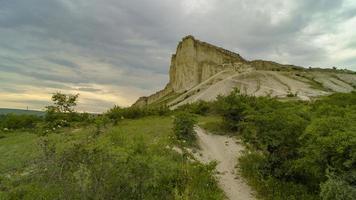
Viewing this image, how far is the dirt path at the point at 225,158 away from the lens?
12.3m

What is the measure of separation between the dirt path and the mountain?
20305 mm

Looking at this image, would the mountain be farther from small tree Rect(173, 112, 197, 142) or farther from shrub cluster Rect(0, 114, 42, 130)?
small tree Rect(173, 112, 197, 142)

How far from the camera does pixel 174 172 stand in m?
9.88

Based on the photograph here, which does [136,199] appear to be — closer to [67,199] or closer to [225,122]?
[67,199]

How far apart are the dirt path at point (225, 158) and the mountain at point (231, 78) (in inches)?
799

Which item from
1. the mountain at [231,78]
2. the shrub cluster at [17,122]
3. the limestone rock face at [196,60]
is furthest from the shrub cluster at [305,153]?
the limestone rock face at [196,60]

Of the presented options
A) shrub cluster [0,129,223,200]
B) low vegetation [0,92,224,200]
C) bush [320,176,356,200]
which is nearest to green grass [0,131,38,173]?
low vegetation [0,92,224,200]

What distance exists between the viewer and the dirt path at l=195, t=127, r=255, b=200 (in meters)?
12.3

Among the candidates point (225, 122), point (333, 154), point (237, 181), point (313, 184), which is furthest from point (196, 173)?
point (225, 122)

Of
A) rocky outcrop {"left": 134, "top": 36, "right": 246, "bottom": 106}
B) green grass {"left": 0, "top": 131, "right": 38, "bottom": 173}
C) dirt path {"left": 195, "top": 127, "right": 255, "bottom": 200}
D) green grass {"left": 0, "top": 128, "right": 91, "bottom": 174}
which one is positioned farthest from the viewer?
rocky outcrop {"left": 134, "top": 36, "right": 246, "bottom": 106}

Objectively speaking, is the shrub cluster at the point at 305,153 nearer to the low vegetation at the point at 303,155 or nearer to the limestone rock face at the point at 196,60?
the low vegetation at the point at 303,155

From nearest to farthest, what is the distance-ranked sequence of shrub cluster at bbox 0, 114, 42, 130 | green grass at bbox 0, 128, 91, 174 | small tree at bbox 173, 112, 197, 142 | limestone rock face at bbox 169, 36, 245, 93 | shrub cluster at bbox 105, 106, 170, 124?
green grass at bbox 0, 128, 91, 174 < small tree at bbox 173, 112, 197, 142 < shrub cluster at bbox 0, 114, 42, 130 < shrub cluster at bbox 105, 106, 170, 124 < limestone rock face at bbox 169, 36, 245, 93

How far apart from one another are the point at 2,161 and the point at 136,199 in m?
9.49

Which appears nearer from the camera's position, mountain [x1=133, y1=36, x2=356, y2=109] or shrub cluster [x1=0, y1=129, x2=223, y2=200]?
shrub cluster [x1=0, y1=129, x2=223, y2=200]
